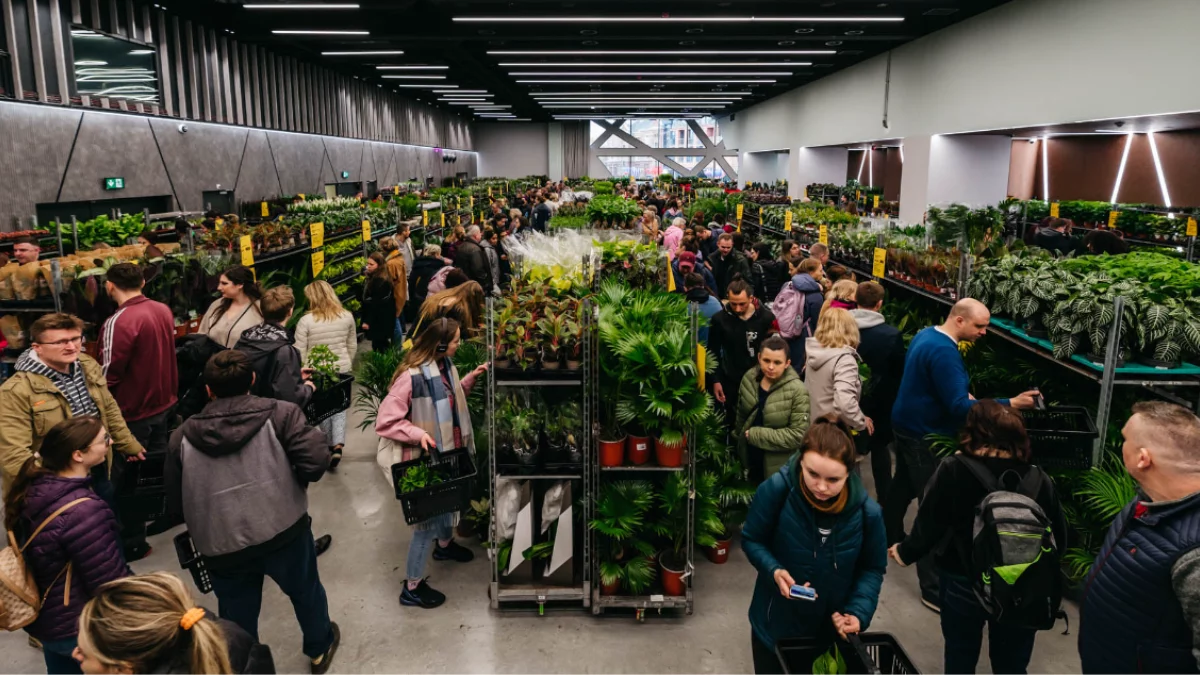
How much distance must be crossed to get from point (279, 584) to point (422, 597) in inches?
37.3

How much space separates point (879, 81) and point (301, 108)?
12.5 meters

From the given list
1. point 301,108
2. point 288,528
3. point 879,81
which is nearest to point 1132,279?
point 288,528

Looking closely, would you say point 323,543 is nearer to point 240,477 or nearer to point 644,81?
point 240,477

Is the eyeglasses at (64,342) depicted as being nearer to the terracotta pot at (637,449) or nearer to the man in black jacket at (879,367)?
the terracotta pot at (637,449)

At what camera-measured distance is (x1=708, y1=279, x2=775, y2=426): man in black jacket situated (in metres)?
5.05

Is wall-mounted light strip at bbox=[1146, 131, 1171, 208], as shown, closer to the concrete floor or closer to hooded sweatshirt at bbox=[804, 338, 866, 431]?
the concrete floor

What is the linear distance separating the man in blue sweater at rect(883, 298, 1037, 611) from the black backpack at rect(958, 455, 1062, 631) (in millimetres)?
985

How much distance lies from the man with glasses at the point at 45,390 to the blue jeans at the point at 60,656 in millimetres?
835

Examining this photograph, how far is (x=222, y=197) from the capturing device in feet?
44.1

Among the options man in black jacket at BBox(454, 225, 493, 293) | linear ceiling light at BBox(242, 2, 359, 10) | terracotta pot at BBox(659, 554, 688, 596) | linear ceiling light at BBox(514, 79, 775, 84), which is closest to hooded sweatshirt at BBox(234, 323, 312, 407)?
terracotta pot at BBox(659, 554, 688, 596)

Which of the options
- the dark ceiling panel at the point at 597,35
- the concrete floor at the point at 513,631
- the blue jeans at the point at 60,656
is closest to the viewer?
the blue jeans at the point at 60,656

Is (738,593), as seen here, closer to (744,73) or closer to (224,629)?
(224,629)

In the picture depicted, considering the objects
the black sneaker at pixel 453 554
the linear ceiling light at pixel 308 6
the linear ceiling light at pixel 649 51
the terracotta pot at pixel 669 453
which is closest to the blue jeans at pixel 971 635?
the terracotta pot at pixel 669 453

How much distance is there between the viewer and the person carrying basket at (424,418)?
3.52 m
